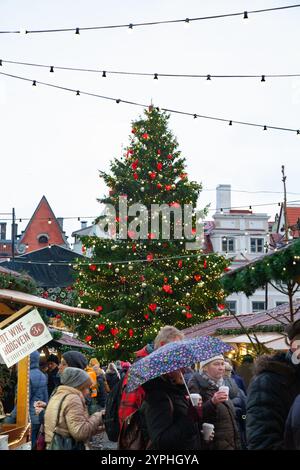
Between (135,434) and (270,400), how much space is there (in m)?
1.23

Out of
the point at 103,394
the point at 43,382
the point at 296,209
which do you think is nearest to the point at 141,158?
the point at 103,394

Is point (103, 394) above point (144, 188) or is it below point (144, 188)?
below

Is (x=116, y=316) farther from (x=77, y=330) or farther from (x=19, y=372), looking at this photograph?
(x=19, y=372)

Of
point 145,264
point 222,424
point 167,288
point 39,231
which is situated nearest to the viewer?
point 222,424

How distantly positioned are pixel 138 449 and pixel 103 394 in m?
9.45

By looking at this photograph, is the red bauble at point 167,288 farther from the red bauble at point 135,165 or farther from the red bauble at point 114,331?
the red bauble at point 135,165

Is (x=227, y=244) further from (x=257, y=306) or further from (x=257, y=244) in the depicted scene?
(x=257, y=306)

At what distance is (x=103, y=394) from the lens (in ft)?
48.1

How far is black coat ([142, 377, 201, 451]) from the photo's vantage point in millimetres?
5113

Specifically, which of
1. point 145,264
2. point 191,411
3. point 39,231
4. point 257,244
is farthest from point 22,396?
point 39,231

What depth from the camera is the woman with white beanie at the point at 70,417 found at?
600cm

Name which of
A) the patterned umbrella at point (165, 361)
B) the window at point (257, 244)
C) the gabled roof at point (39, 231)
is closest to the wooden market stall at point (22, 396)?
the patterned umbrella at point (165, 361)

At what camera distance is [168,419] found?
5.13m
